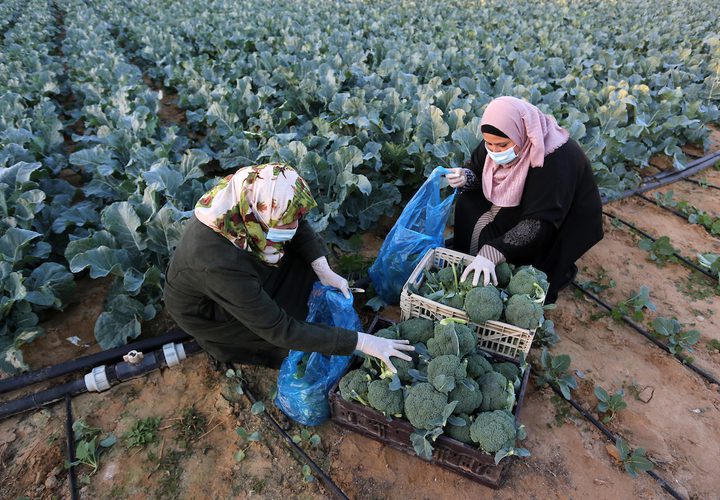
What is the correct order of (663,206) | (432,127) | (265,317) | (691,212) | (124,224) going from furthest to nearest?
(663,206) → (691,212) → (432,127) → (124,224) → (265,317)

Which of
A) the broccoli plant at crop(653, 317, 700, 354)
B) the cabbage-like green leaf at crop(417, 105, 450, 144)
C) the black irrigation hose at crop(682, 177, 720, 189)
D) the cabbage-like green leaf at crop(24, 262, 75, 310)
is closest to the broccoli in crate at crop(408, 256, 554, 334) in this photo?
the broccoli plant at crop(653, 317, 700, 354)

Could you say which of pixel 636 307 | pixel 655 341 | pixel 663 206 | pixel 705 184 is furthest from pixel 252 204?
pixel 705 184

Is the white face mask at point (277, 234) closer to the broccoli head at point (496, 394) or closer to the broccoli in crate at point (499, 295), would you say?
the broccoli in crate at point (499, 295)

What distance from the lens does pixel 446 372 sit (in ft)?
7.39

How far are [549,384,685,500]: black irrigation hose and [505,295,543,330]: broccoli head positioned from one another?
0.81 m

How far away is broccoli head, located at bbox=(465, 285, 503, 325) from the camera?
2.58 metres

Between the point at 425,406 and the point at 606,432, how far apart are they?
1.49 metres

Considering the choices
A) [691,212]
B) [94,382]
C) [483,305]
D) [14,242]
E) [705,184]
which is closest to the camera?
[483,305]

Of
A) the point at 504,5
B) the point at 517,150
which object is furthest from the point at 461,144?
the point at 504,5

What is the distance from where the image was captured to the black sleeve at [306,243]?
2920 mm

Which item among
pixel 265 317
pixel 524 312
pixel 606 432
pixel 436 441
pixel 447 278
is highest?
pixel 265 317

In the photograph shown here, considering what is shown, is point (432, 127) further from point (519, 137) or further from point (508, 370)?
point (508, 370)

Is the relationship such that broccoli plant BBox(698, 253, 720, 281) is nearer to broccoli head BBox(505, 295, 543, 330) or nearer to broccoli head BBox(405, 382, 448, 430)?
broccoli head BBox(505, 295, 543, 330)

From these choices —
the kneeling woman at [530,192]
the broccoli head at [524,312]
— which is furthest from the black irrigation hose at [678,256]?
the broccoli head at [524,312]
